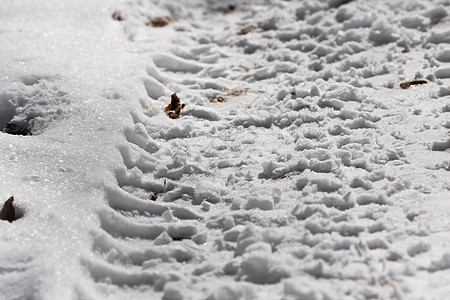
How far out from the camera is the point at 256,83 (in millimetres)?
3172

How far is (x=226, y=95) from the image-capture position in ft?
10.1

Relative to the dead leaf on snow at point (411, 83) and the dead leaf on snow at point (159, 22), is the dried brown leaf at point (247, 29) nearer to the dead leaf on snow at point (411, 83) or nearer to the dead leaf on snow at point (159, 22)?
the dead leaf on snow at point (159, 22)

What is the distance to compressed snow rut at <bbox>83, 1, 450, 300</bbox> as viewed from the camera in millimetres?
1791

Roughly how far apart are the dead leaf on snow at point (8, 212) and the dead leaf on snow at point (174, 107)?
1053 mm

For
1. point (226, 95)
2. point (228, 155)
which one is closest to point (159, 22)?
point (226, 95)

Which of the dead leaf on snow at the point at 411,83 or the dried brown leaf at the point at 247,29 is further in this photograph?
the dried brown leaf at the point at 247,29

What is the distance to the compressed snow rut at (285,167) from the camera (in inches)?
70.5

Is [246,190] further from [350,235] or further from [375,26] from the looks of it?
[375,26]

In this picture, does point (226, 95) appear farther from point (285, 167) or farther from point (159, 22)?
point (159, 22)

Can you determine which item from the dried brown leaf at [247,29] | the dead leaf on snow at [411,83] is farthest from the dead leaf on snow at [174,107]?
the dead leaf on snow at [411,83]

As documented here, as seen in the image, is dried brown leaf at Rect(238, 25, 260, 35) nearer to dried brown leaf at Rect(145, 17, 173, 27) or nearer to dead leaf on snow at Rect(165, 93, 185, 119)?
dried brown leaf at Rect(145, 17, 173, 27)

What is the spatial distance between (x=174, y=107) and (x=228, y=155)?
0.56m

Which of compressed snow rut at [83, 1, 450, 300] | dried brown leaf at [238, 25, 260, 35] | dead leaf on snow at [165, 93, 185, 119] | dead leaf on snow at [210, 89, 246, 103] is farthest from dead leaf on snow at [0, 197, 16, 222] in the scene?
dried brown leaf at [238, 25, 260, 35]

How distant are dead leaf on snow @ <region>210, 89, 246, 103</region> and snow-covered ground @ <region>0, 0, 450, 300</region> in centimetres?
1
